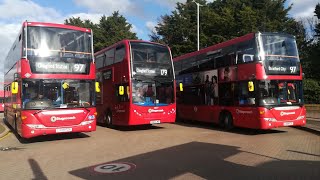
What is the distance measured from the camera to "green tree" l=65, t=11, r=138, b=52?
187 ft

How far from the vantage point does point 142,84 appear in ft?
56.5

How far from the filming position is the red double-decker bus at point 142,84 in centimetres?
1709

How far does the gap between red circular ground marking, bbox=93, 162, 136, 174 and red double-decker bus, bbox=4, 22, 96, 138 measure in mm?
4861

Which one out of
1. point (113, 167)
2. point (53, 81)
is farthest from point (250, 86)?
point (113, 167)

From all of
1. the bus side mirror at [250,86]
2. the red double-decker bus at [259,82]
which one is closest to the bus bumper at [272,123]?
the red double-decker bus at [259,82]

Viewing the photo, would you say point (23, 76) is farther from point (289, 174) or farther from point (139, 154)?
point (289, 174)

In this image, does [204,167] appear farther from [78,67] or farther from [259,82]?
[78,67]

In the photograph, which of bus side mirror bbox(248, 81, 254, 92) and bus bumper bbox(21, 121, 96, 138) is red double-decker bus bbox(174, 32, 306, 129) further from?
bus bumper bbox(21, 121, 96, 138)

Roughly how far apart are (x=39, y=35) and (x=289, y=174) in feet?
32.6

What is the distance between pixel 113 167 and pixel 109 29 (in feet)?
174

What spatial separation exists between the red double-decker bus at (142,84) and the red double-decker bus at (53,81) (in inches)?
109

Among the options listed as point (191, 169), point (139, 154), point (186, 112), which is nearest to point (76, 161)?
point (139, 154)

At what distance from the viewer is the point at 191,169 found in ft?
28.9

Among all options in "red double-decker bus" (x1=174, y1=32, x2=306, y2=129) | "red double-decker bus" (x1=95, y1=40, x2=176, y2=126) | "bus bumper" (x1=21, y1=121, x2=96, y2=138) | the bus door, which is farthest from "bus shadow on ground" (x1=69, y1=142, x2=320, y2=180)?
Result: the bus door
